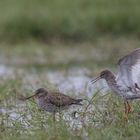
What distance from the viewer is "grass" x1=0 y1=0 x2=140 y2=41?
1559 centimetres

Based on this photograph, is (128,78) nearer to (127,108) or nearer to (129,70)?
(129,70)

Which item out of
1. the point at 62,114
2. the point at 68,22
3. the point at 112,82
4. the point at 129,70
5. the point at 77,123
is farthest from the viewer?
the point at 68,22

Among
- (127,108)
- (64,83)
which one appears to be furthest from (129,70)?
(64,83)

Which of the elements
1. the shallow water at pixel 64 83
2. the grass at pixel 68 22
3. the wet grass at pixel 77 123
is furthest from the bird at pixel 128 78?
the grass at pixel 68 22

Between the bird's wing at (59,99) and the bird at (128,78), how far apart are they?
0.54 m

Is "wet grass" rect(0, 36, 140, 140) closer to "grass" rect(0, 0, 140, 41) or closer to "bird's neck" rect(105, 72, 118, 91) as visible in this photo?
"bird's neck" rect(105, 72, 118, 91)

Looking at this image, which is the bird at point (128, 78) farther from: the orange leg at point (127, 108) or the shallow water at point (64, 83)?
the shallow water at point (64, 83)

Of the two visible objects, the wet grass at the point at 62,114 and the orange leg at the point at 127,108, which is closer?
the wet grass at the point at 62,114

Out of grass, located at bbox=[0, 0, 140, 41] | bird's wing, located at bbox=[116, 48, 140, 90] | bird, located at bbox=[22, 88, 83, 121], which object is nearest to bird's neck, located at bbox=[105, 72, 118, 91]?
bird's wing, located at bbox=[116, 48, 140, 90]

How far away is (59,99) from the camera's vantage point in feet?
27.3

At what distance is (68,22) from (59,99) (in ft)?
24.4

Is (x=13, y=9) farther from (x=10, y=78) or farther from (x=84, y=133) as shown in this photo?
(x=84, y=133)

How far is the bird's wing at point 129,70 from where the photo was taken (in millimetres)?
7867

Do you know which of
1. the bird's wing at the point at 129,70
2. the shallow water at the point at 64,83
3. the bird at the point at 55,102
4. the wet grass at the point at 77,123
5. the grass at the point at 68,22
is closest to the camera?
the wet grass at the point at 77,123
